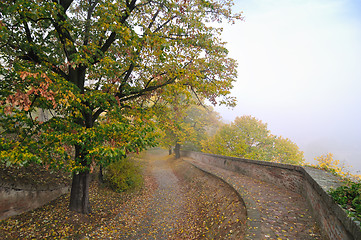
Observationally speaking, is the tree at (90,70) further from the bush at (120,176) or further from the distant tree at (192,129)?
the distant tree at (192,129)

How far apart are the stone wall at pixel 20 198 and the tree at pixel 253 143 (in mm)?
16840

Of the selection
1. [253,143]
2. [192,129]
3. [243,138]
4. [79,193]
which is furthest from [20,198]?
[253,143]

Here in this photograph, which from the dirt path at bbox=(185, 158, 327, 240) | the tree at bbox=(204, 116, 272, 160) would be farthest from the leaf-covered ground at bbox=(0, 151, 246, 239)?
the tree at bbox=(204, 116, 272, 160)

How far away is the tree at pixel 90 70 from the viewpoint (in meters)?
4.51

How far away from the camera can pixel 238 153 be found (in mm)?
18781

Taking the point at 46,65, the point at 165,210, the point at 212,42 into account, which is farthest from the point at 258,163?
the point at 46,65

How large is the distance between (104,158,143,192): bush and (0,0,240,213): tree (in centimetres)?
320

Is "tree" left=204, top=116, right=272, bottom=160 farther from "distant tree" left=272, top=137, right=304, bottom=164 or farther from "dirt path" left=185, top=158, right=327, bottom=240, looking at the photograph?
"dirt path" left=185, top=158, right=327, bottom=240

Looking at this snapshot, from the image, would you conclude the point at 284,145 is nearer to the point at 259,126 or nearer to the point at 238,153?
the point at 259,126

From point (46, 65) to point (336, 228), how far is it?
29.1ft

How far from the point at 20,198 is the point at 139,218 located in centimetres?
491

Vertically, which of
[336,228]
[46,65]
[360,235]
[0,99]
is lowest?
[336,228]

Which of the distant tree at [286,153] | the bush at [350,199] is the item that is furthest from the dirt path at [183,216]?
the distant tree at [286,153]

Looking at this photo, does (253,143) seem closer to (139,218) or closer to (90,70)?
(139,218)
